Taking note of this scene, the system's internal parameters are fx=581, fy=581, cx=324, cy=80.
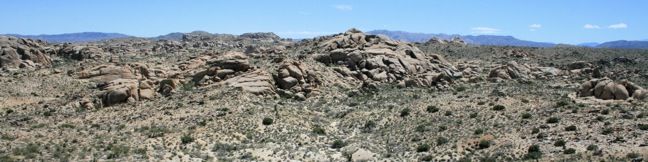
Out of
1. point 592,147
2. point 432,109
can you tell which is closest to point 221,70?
point 432,109

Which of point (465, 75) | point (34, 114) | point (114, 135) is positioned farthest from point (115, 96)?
point (465, 75)

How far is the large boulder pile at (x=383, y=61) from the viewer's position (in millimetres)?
67000

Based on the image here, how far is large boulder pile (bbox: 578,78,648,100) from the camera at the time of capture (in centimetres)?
4840

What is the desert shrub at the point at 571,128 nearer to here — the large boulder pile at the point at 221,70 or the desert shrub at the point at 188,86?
the large boulder pile at the point at 221,70

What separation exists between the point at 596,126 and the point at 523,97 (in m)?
13.2

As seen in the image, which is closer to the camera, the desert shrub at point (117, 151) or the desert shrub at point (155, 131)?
the desert shrub at point (117, 151)

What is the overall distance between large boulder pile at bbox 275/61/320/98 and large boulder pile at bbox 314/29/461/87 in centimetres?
691

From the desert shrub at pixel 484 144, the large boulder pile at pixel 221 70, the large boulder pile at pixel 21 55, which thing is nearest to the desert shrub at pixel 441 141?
the desert shrub at pixel 484 144

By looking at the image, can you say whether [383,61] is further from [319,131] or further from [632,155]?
[632,155]

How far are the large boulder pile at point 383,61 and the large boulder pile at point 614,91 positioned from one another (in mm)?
16844

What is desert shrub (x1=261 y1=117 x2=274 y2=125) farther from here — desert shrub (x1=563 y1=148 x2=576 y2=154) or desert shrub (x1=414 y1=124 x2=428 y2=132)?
desert shrub (x1=563 y1=148 x2=576 y2=154)

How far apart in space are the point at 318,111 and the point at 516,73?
110ft

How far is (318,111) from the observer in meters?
52.6

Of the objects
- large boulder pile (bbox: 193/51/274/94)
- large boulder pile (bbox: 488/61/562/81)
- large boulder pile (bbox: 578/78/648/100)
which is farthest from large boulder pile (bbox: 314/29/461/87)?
large boulder pile (bbox: 578/78/648/100)
